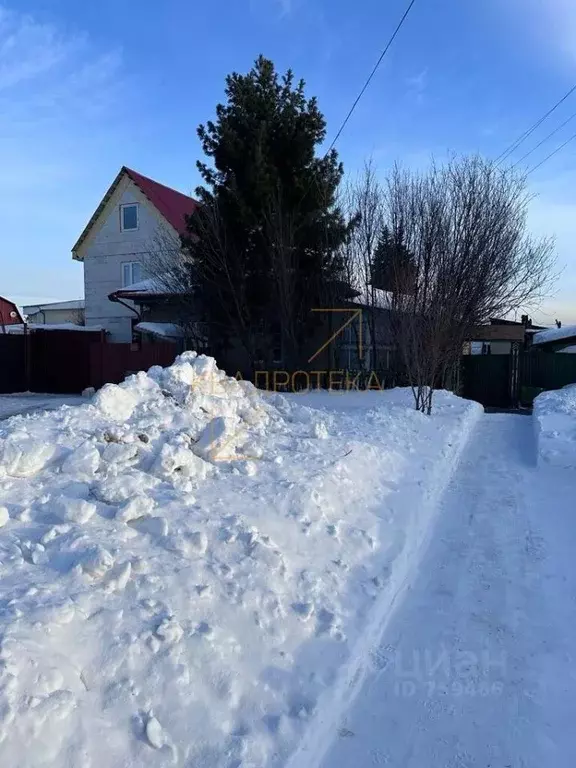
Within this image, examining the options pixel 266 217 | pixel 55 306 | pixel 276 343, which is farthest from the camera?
pixel 55 306

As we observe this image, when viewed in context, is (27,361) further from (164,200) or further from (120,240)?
(164,200)

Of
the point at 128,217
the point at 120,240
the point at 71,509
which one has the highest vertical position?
the point at 128,217

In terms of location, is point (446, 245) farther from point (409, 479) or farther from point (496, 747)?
point (496, 747)

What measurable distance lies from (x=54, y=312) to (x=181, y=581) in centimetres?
4138

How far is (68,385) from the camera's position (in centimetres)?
1706

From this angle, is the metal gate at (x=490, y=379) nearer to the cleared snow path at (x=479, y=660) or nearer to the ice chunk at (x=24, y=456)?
the cleared snow path at (x=479, y=660)

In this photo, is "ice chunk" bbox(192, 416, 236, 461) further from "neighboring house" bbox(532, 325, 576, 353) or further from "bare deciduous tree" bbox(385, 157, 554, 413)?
"neighboring house" bbox(532, 325, 576, 353)

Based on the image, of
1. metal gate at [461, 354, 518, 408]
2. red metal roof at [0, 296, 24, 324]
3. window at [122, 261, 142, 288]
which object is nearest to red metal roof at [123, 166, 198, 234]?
window at [122, 261, 142, 288]

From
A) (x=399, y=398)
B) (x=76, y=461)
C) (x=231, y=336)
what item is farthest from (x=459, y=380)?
(x=76, y=461)

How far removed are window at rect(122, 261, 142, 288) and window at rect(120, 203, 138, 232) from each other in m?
1.60

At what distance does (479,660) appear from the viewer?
3.38 meters

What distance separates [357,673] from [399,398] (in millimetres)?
10837

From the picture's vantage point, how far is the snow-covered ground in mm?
11683

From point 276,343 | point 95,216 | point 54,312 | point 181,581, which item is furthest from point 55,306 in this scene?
point 181,581
